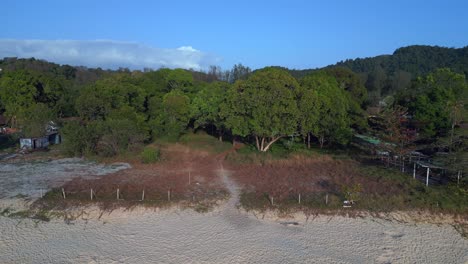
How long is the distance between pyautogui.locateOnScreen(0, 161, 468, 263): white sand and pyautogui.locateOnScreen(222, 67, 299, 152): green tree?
37.9ft

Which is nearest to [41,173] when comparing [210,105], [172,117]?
[172,117]

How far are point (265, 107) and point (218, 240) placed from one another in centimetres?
1486

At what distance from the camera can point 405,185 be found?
1977 centimetres

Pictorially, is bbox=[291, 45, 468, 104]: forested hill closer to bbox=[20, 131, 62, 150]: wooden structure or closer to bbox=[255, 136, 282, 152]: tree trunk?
bbox=[255, 136, 282, 152]: tree trunk

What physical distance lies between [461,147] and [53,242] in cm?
2358

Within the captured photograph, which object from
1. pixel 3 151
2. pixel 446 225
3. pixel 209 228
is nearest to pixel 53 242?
pixel 209 228

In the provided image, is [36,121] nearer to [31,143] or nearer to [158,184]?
[31,143]

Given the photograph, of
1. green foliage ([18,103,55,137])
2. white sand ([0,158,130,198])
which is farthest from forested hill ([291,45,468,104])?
green foliage ([18,103,55,137])

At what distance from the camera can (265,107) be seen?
2661 centimetres

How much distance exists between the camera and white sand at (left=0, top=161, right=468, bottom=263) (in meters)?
12.4

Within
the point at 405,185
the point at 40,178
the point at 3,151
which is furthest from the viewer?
the point at 3,151

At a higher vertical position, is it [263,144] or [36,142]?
[263,144]

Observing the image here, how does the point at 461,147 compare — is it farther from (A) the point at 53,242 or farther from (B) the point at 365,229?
(A) the point at 53,242

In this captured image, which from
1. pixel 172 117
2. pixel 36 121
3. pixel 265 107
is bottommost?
pixel 36 121
